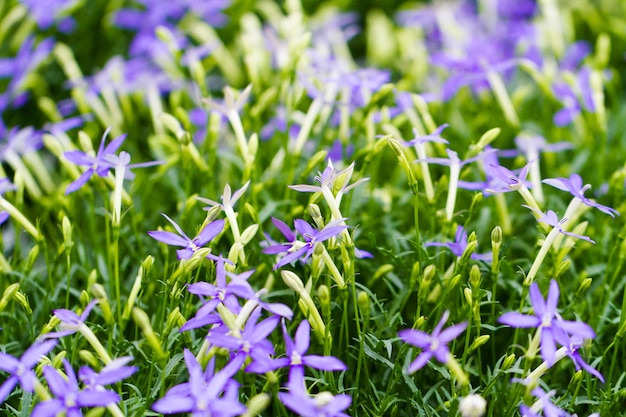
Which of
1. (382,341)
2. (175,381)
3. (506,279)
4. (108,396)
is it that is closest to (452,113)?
(506,279)

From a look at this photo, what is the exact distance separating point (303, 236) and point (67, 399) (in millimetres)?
518

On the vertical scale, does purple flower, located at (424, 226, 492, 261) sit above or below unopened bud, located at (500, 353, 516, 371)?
above

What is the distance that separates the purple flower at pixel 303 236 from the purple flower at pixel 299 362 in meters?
0.13

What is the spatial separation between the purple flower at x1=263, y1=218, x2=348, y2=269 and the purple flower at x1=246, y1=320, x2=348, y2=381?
13 cm

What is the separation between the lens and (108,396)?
1127mm

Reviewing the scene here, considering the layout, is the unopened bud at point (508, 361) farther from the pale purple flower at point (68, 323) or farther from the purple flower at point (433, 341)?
the pale purple flower at point (68, 323)

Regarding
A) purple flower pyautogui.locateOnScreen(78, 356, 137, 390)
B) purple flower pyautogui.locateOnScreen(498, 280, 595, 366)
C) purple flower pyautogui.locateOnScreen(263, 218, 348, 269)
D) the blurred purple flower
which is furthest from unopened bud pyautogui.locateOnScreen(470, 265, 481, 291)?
the blurred purple flower

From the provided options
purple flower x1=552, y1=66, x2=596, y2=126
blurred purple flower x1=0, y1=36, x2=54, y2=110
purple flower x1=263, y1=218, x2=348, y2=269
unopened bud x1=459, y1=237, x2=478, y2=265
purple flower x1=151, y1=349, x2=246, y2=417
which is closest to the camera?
purple flower x1=151, y1=349, x2=246, y2=417

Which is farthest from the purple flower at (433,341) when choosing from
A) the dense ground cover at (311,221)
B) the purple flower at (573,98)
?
the purple flower at (573,98)

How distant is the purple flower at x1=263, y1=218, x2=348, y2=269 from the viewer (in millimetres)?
1299

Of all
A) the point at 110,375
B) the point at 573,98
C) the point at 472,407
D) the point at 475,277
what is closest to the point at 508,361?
the point at 475,277

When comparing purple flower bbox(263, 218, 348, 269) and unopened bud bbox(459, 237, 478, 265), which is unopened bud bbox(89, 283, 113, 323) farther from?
unopened bud bbox(459, 237, 478, 265)

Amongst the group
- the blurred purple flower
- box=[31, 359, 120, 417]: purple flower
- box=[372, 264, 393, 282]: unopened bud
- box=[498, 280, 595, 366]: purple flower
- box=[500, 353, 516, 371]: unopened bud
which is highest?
the blurred purple flower

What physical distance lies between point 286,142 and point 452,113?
846mm
